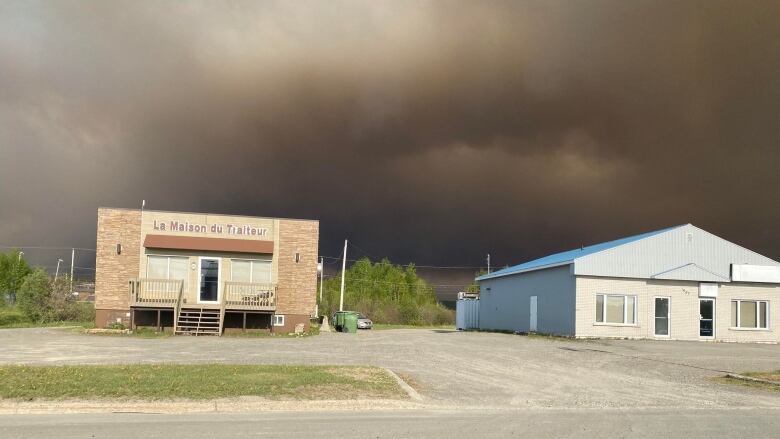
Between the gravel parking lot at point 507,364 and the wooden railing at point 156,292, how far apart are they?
11.0 ft

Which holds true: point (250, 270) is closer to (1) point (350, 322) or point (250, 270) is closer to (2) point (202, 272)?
(2) point (202, 272)

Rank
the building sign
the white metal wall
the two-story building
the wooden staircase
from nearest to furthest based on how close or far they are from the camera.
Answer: the wooden staircase < the two-story building < the building sign < the white metal wall

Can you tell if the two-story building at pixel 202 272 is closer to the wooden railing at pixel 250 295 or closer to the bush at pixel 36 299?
the wooden railing at pixel 250 295

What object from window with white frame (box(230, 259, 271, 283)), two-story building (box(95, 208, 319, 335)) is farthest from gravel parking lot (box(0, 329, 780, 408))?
window with white frame (box(230, 259, 271, 283))

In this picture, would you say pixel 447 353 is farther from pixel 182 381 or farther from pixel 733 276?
pixel 733 276

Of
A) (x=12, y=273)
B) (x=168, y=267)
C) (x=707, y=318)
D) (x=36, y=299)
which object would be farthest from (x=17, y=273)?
(x=707, y=318)

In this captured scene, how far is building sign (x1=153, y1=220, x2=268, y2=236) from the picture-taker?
3306 cm

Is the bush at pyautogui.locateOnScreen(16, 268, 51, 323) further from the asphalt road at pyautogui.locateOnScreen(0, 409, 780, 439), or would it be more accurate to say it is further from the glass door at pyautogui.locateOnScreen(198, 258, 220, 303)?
the asphalt road at pyautogui.locateOnScreen(0, 409, 780, 439)

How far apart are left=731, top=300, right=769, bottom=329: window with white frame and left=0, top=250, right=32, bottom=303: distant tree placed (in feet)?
207

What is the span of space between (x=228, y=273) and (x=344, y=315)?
26.5 ft

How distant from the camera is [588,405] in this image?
39.9ft

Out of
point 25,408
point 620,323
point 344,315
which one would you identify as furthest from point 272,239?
point 25,408

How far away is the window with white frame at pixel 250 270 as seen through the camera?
110 feet

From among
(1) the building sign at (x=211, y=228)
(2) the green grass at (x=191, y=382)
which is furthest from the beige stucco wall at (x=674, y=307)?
(2) the green grass at (x=191, y=382)
